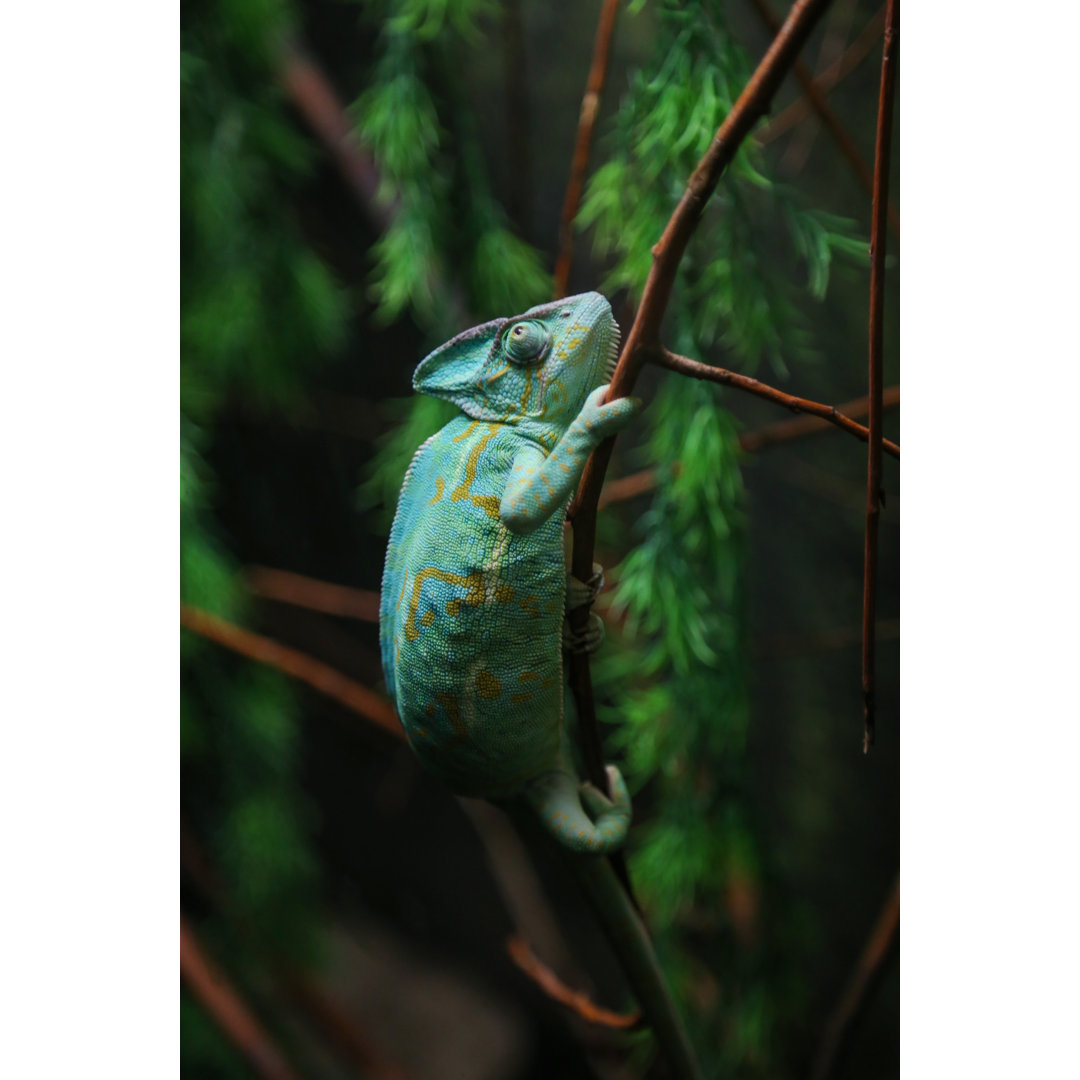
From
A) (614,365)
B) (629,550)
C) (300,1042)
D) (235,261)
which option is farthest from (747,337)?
(300,1042)

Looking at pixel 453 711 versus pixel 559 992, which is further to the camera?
pixel 559 992

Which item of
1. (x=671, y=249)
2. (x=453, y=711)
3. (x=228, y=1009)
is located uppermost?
(x=671, y=249)

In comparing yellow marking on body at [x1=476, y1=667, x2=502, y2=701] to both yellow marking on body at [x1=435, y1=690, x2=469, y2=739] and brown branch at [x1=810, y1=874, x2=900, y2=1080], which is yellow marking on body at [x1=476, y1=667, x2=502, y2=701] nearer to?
yellow marking on body at [x1=435, y1=690, x2=469, y2=739]

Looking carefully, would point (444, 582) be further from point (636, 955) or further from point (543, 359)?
point (636, 955)

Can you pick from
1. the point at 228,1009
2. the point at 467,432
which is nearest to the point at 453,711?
the point at 467,432

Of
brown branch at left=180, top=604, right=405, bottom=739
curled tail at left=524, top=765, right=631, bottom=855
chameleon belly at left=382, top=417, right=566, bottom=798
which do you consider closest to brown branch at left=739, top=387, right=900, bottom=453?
chameleon belly at left=382, top=417, right=566, bottom=798

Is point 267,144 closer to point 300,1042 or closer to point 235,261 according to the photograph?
point 235,261
